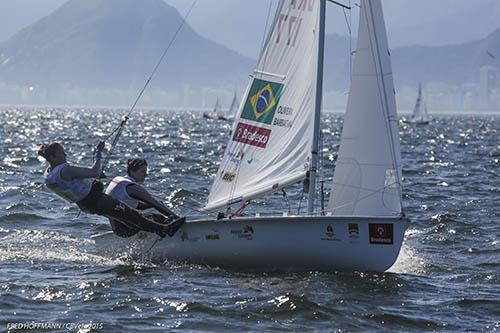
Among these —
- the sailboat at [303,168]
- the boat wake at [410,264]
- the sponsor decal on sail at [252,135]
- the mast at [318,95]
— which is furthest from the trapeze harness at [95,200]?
the boat wake at [410,264]

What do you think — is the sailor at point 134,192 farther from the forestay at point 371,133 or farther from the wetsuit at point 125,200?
the forestay at point 371,133

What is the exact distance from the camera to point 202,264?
1470 cm

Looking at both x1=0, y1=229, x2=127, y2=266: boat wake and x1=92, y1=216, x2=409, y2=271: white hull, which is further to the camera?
x1=0, y1=229, x2=127, y2=266: boat wake

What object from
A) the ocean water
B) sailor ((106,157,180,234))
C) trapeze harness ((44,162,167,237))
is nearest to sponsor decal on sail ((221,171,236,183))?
sailor ((106,157,180,234))

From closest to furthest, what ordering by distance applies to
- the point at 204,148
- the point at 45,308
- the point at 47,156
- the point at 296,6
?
the point at 45,308 → the point at 47,156 → the point at 296,6 → the point at 204,148

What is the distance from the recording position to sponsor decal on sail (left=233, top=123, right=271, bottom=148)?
15.1 meters

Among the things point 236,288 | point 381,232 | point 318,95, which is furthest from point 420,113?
point 236,288

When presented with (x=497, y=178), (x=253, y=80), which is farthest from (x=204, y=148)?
(x=253, y=80)

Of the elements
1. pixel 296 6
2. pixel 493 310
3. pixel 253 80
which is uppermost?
pixel 296 6

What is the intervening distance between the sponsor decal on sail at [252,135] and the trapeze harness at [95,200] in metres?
1.81

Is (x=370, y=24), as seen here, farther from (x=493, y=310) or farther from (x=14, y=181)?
(x=14, y=181)

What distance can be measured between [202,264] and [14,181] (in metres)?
13.6

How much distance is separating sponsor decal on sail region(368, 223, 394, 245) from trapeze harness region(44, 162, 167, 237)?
2.89 metres

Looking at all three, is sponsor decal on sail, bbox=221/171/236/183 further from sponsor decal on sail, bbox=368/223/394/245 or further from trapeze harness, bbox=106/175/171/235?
sponsor decal on sail, bbox=368/223/394/245
